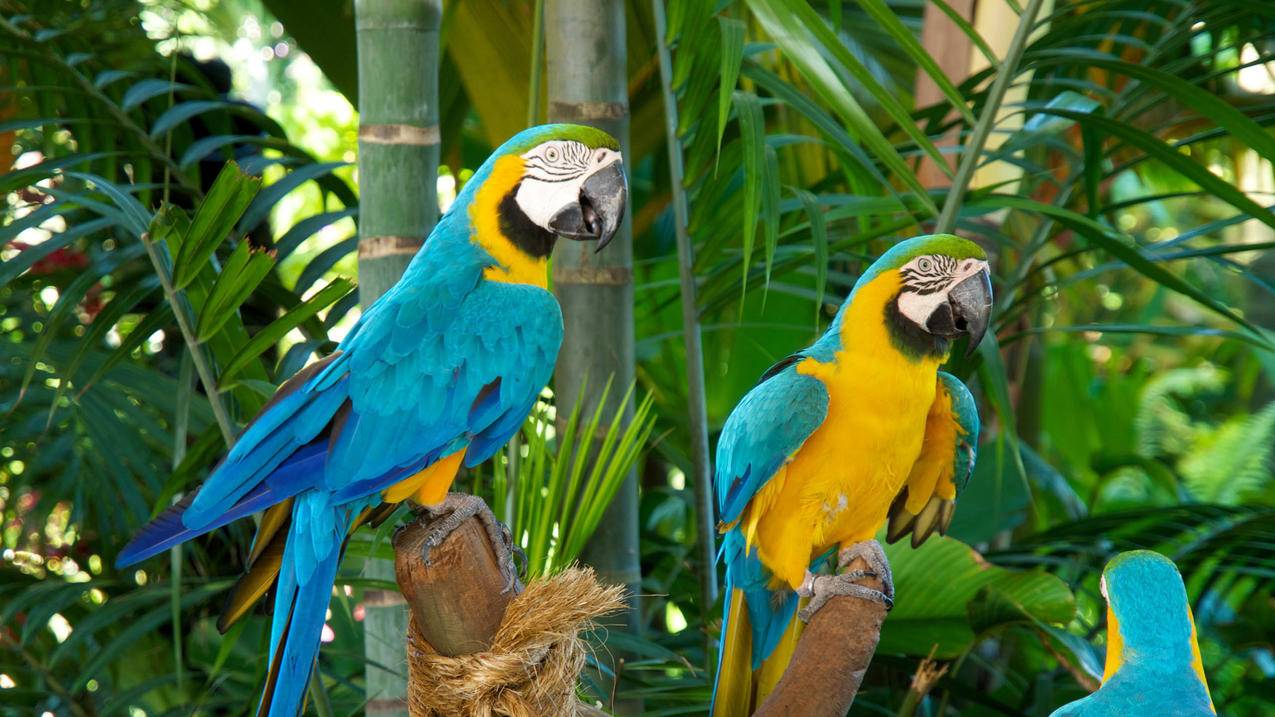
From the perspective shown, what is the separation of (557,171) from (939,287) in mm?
→ 333

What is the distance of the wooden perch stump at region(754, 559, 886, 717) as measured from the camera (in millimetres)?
848

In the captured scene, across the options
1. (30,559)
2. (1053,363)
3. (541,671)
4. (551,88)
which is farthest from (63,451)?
(1053,363)

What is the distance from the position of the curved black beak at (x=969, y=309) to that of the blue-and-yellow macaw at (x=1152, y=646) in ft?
0.70

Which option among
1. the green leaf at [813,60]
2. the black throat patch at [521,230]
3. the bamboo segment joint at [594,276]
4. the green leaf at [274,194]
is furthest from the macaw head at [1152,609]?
the green leaf at [274,194]

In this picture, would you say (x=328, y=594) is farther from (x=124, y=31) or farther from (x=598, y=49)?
(x=124, y=31)

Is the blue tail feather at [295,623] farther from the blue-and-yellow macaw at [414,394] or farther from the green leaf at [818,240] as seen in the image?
the green leaf at [818,240]

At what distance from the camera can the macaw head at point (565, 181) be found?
92cm

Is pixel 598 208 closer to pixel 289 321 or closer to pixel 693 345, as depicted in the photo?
pixel 289 321

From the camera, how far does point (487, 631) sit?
0.87m

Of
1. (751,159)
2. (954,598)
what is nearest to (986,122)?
(751,159)

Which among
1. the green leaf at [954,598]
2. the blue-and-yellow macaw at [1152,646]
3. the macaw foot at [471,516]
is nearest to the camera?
the blue-and-yellow macaw at [1152,646]

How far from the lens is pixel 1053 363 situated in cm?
318

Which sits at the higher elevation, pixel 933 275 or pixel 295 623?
pixel 933 275

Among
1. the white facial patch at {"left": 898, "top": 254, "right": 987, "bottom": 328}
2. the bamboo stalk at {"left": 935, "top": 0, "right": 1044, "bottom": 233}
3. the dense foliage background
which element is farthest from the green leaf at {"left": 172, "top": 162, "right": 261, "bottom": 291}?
the bamboo stalk at {"left": 935, "top": 0, "right": 1044, "bottom": 233}
